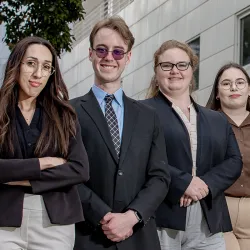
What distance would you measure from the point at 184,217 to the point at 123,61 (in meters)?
1.18

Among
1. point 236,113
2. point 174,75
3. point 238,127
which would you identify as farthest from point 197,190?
point 236,113

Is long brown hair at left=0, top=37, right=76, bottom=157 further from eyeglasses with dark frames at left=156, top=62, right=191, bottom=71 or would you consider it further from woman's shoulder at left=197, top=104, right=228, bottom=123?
woman's shoulder at left=197, top=104, right=228, bottom=123

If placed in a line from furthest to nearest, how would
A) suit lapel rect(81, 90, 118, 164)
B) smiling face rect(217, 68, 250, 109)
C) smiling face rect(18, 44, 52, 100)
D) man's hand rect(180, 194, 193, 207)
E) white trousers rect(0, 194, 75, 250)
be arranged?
1. smiling face rect(217, 68, 250, 109)
2. man's hand rect(180, 194, 193, 207)
3. suit lapel rect(81, 90, 118, 164)
4. smiling face rect(18, 44, 52, 100)
5. white trousers rect(0, 194, 75, 250)

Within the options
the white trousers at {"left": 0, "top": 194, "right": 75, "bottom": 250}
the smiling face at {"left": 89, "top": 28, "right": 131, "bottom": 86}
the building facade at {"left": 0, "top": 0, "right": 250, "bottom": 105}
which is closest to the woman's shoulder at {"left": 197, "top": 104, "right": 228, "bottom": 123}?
the smiling face at {"left": 89, "top": 28, "right": 131, "bottom": 86}

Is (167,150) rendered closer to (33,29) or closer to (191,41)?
(33,29)

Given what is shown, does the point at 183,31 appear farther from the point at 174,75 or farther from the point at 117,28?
the point at 117,28

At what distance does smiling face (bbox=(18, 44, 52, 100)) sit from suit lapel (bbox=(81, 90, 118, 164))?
0.50m

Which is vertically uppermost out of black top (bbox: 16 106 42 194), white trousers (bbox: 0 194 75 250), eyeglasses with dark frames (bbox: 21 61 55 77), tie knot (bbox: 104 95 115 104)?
eyeglasses with dark frames (bbox: 21 61 55 77)

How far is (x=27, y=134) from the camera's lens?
4234 millimetres

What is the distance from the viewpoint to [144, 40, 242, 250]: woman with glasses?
4980 mm

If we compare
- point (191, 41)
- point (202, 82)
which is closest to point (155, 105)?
point (202, 82)

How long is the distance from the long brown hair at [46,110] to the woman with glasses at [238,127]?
5.84 feet

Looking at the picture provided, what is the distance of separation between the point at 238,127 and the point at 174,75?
2.83 feet

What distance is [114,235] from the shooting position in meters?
4.39
